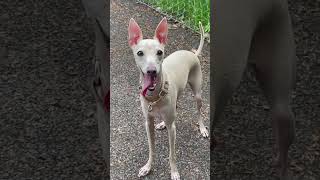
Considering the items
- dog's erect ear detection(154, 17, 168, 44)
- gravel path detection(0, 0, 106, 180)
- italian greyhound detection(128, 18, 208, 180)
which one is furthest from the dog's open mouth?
gravel path detection(0, 0, 106, 180)

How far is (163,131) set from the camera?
1.98 meters

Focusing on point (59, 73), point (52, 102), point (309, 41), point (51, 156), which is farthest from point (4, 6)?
point (309, 41)

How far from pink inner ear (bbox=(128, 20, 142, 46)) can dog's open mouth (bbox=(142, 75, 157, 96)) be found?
99mm

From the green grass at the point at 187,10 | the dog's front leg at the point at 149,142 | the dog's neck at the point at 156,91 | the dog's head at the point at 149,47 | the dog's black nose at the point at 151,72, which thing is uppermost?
the green grass at the point at 187,10

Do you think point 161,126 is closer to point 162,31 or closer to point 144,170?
point 144,170

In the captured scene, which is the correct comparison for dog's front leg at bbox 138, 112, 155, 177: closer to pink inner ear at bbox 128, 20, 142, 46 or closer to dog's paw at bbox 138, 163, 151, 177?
dog's paw at bbox 138, 163, 151, 177

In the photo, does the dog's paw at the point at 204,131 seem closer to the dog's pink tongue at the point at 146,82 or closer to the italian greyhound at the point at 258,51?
the italian greyhound at the point at 258,51

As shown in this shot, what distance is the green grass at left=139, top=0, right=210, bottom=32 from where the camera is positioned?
1.84 metres

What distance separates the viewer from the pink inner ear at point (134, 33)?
174 centimetres

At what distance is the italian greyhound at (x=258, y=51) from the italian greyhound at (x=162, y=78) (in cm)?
6

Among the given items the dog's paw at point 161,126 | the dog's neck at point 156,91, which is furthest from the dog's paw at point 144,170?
the dog's neck at point 156,91

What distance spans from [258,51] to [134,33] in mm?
439

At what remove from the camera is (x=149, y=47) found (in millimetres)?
1753

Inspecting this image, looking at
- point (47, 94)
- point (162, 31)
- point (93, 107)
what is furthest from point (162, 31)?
point (47, 94)
